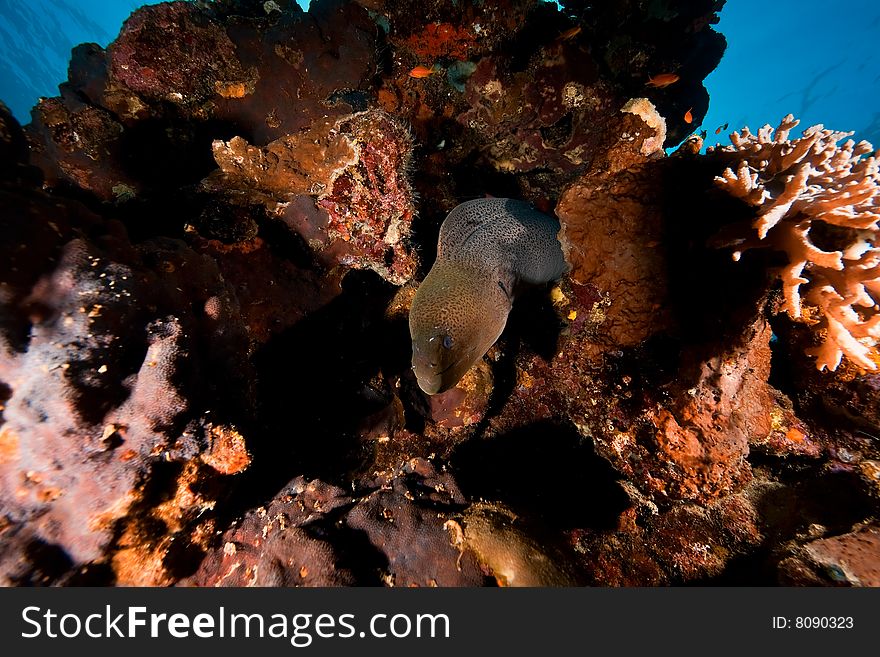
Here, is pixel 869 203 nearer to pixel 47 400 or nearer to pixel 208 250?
pixel 47 400

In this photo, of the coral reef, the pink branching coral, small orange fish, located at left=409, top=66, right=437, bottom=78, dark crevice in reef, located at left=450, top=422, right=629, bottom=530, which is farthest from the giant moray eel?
small orange fish, located at left=409, top=66, right=437, bottom=78

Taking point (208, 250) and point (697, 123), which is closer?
point (208, 250)

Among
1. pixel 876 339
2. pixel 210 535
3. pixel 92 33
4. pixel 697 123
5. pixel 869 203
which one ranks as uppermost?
pixel 92 33

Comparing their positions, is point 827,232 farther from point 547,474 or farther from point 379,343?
point 379,343

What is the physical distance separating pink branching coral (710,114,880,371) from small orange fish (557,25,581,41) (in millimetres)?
3764

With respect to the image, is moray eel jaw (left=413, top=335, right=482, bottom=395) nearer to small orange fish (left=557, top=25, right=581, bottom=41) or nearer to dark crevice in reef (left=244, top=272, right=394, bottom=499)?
dark crevice in reef (left=244, top=272, right=394, bottom=499)

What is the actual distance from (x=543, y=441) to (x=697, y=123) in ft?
30.6

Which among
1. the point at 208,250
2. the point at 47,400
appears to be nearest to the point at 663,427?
the point at 47,400

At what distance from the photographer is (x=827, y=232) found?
6.57 ft

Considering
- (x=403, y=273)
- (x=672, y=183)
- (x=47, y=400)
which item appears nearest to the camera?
(x=47, y=400)

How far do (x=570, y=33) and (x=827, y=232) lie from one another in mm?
4398

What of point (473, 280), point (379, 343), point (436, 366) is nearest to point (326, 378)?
point (379, 343)

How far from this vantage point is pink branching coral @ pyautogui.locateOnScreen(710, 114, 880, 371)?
6.04 feet

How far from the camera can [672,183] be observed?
2414 mm
